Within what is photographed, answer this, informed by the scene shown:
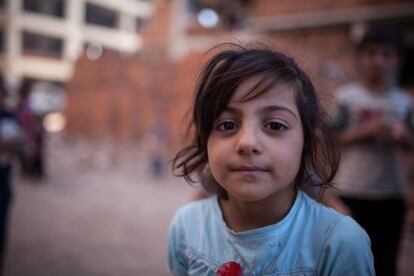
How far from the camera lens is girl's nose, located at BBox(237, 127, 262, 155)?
37.5 inches

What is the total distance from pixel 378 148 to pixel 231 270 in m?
1.31

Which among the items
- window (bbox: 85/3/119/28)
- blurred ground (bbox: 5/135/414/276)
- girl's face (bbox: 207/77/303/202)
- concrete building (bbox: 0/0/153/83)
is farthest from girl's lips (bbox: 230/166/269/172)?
window (bbox: 85/3/119/28)

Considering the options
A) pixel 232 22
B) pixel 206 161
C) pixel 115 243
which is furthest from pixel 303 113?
pixel 232 22

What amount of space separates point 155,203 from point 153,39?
1072 cm

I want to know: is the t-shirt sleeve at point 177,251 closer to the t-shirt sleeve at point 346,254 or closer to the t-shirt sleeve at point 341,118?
the t-shirt sleeve at point 346,254

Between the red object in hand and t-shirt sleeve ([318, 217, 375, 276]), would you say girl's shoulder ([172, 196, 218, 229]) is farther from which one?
t-shirt sleeve ([318, 217, 375, 276])

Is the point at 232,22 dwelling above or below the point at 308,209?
above

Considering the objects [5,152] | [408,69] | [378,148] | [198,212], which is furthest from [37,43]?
[408,69]

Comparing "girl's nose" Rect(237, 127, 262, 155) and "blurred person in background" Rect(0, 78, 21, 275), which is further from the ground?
"girl's nose" Rect(237, 127, 262, 155)

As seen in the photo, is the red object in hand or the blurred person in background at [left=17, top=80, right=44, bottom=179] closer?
the red object in hand

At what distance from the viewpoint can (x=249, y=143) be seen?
952mm

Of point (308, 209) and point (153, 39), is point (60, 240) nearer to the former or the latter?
point (308, 209)

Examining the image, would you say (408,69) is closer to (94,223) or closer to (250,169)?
(94,223)

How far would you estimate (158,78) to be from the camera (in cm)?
1056
